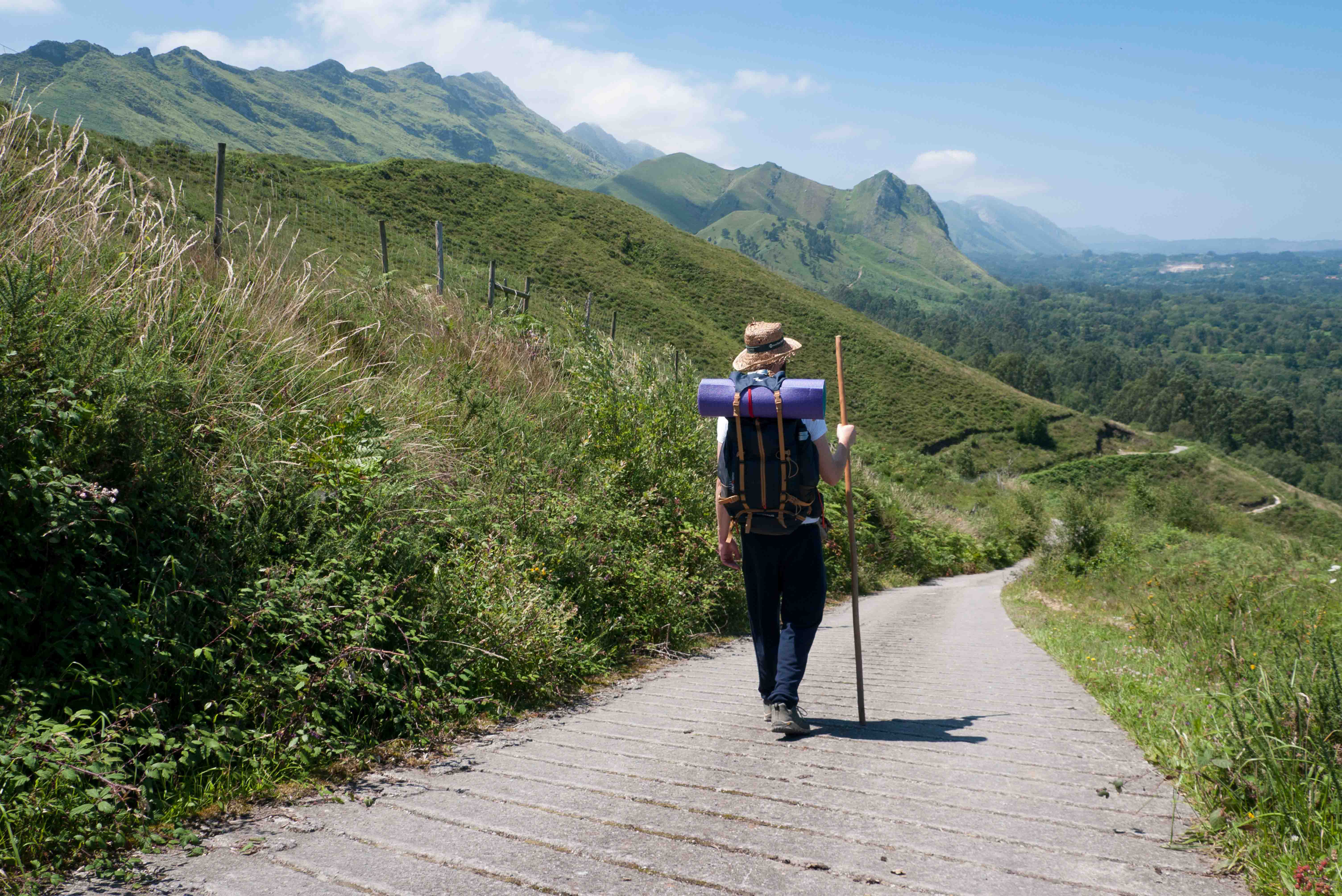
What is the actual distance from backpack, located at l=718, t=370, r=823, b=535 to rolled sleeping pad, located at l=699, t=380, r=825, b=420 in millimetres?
24

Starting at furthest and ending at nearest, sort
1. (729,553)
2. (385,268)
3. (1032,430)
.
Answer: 1. (1032,430)
2. (385,268)
3. (729,553)

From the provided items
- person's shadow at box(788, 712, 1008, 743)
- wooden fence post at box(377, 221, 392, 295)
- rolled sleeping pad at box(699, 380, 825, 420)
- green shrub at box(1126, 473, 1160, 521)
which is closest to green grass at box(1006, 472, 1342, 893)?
person's shadow at box(788, 712, 1008, 743)

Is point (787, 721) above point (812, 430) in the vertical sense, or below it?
below

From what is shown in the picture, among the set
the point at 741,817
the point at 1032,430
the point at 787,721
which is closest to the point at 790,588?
the point at 787,721

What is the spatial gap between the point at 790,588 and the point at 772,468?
27.6 inches

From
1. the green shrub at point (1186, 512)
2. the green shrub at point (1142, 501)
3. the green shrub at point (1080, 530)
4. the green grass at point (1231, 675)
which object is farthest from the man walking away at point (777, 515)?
the green shrub at point (1186, 512)

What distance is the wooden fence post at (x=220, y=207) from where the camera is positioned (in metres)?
7.27

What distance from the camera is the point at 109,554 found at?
139 inches

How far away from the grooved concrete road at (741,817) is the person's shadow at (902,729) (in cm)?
2

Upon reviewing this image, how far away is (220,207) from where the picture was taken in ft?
26.1

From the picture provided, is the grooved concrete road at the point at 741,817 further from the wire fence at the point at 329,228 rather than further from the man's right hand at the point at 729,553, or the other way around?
the wire fence at the point at 329,228

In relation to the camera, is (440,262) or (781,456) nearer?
(781,456)

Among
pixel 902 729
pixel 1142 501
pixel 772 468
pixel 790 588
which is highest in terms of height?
pixel 772 468

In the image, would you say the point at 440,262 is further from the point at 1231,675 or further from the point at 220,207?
the point at 1231,675
